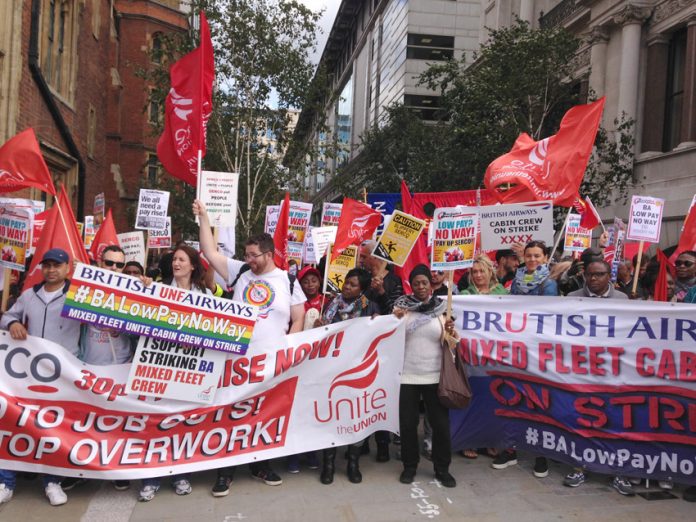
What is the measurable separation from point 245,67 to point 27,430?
1436 cm

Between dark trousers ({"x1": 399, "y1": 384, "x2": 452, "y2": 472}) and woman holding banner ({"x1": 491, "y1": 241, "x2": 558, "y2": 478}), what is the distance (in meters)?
0.63

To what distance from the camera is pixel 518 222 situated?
19.1 ft

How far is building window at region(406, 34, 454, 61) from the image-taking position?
41.7m

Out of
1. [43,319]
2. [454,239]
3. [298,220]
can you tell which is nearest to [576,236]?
[298,220]

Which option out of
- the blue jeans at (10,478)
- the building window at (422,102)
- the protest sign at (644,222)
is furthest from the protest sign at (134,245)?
the building window at (422,102)

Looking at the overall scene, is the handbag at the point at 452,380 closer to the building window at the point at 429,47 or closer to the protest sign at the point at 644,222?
the protest sign at the point at 644,222

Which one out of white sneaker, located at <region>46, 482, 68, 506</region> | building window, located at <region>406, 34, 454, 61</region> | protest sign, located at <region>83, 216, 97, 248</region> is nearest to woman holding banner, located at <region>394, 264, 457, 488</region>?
white sneaker, located at <region>46, 482, 68, 506</region>

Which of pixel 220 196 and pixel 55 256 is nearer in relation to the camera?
pixel 55 256

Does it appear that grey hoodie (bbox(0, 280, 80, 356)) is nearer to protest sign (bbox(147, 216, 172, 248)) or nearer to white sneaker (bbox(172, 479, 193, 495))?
white sneaker (bbox(172, 479, 193, 495))

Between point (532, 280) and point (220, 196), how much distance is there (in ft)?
10.3

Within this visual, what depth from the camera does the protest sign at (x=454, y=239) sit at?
5082 millimetres

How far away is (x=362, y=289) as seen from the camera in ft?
18.0

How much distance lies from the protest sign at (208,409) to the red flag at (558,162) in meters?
2.93

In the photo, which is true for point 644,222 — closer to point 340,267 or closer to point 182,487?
point 340,267
